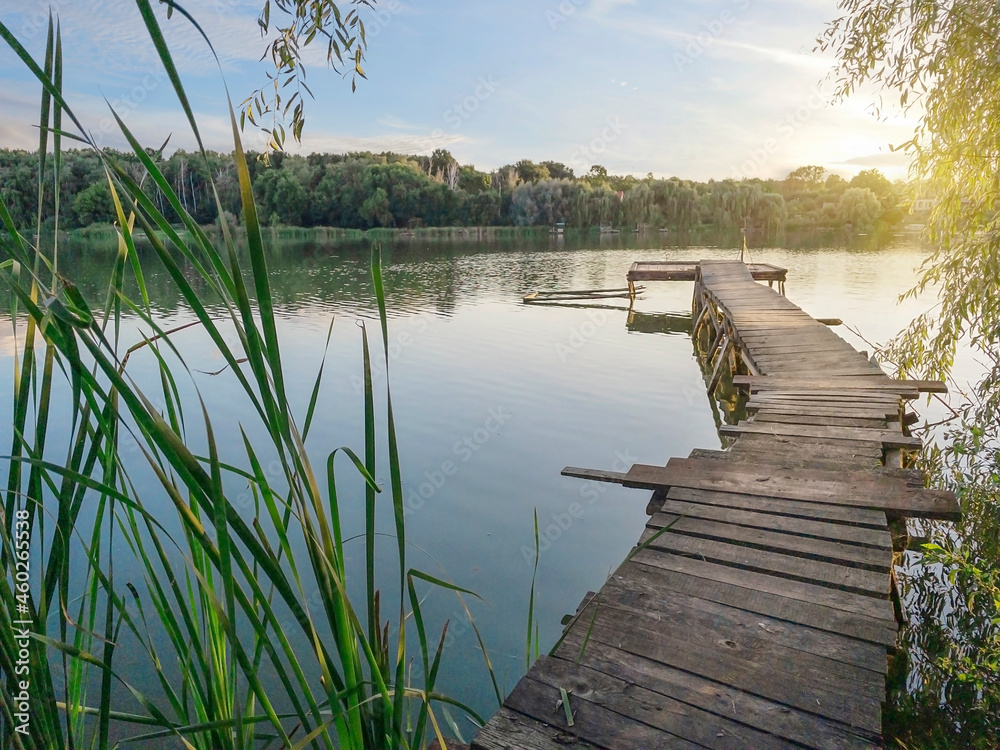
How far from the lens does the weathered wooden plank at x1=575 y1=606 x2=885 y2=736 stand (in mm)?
1925

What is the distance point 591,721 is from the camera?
1.89m

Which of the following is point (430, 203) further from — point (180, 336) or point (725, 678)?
point (725, 678)

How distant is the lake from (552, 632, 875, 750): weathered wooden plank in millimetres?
909

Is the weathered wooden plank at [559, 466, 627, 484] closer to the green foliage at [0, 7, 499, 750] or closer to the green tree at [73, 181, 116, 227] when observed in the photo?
the green foliage at [0, 7, 499, 750]

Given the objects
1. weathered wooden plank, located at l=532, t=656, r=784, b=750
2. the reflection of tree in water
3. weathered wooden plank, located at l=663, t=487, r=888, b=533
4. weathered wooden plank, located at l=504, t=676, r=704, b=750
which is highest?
weathered wooden plank, located at l=663, t=487, r=888, b=533

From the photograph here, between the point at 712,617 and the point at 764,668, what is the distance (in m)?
0.32

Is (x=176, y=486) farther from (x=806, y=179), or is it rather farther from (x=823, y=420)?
(x=806, y=179)

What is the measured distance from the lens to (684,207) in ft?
172

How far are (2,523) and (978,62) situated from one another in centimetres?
515

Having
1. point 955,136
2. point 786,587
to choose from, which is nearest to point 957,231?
point 955,136

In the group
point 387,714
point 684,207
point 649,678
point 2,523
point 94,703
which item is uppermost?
point 684,207

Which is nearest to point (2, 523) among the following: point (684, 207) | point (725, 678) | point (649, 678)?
point (649, 678)

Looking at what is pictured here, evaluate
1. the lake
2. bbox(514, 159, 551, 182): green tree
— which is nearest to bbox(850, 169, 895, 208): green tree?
bbox(514, 159, 551, 182): green tree

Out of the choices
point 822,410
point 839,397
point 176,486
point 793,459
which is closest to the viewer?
point 176,486
